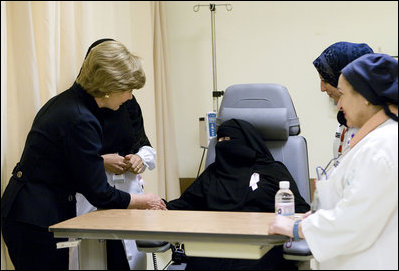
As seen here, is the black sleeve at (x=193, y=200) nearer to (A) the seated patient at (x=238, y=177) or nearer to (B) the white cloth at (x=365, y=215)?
(A) the seated patient at (x=238, y=177)

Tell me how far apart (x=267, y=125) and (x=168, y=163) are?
4.84 ft

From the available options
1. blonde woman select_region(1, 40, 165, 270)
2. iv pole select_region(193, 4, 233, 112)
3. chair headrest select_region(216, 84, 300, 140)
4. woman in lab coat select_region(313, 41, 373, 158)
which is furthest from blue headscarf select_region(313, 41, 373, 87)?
iv pole select_region(193, 4, 233, 112)

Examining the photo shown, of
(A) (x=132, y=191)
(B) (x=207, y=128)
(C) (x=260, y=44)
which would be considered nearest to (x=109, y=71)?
(A) (x=132, y=191)

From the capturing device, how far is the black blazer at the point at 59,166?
1.69 meters

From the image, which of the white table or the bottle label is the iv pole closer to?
the white table

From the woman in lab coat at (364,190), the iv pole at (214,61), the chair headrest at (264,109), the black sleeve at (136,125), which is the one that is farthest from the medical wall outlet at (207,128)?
Answer: the woman in lab coat at (364,190)

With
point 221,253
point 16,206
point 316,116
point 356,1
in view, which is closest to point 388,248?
point 221,253

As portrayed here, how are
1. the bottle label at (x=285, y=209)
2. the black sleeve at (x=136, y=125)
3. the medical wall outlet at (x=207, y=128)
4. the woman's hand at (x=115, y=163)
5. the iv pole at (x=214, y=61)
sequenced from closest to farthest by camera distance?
the bottle label at (x=285, y=209), the woman's hand at (x=115, y=163), the black sleeve at (x=136, y=125), the medical wall outlet at (x=207, y=128), the iv pole at (x=214, y=61)

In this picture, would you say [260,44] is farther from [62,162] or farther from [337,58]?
[62,162]

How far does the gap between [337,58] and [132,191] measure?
3.53 ft

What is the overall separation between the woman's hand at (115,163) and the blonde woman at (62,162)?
27cm

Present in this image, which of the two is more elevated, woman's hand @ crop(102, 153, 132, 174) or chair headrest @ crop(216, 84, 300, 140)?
chair headrest @ crop(216, 84, 300, 140)

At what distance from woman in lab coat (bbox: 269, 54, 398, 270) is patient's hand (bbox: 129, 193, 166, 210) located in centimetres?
64

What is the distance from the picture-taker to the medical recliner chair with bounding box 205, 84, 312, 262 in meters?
2.40
